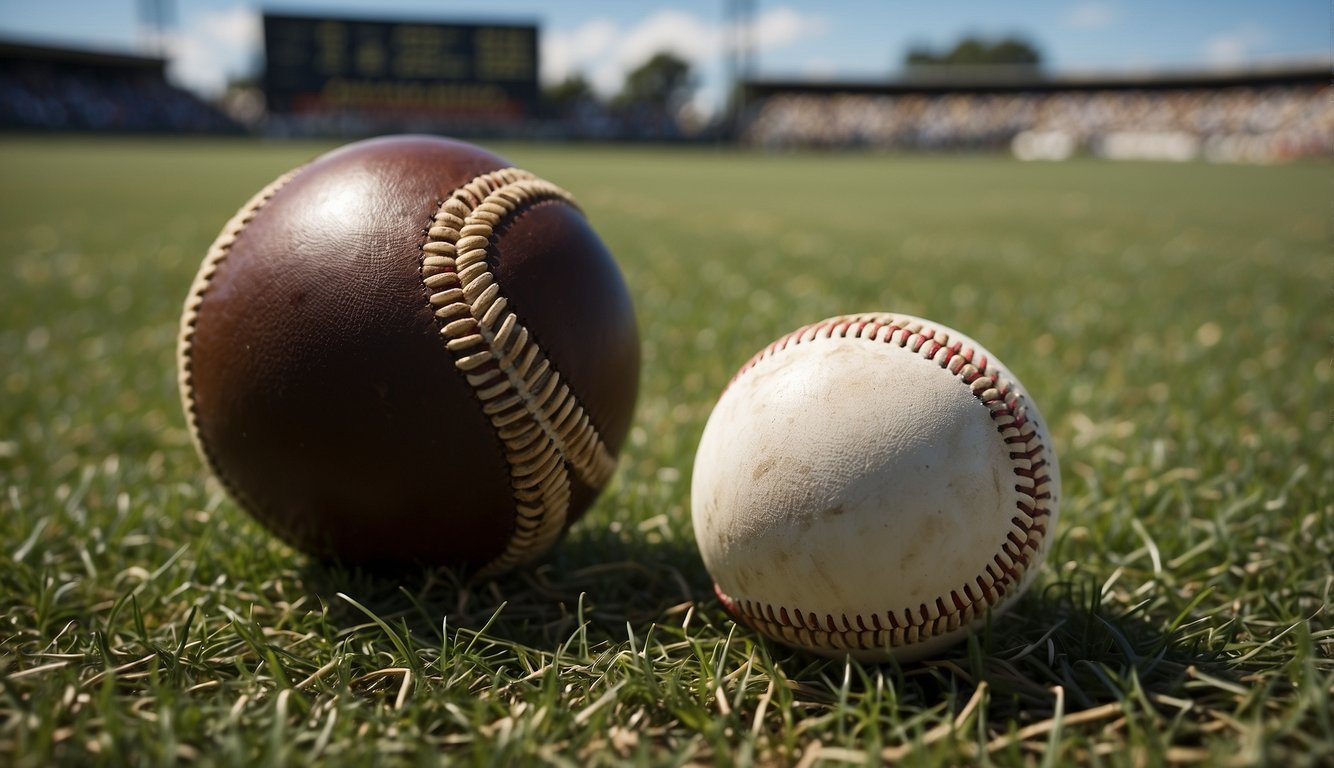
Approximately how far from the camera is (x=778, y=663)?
2018mm

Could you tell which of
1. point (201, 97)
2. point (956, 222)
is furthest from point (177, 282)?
point (201, 97)

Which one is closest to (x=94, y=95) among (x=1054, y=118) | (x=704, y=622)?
(x=1054, y=118)

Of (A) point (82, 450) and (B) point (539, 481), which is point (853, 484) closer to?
(B) point (539, 481)

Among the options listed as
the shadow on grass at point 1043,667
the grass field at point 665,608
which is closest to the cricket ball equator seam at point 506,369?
the grass field at point 665,608

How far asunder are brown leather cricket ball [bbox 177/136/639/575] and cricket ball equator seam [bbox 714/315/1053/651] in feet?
1.93

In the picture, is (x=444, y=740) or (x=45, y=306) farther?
(x=45, y=306)

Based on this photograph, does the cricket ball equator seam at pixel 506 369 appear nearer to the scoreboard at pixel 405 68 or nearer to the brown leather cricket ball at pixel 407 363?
the brown leather cricket ball at pixel 407 363

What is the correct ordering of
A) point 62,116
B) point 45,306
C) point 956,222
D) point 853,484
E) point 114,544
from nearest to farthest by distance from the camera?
point 853,484 → point 114,544 → point 45,306 → point 956,222 → point 62,116

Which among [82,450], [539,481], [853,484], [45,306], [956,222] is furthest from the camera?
[956,222]

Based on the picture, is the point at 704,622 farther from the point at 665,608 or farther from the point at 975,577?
the point at 975,577

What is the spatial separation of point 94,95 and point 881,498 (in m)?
60.5

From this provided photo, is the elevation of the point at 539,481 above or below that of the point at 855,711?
above

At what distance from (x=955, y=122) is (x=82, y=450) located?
64401 mm

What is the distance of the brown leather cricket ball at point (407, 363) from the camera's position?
2074 millimetres
